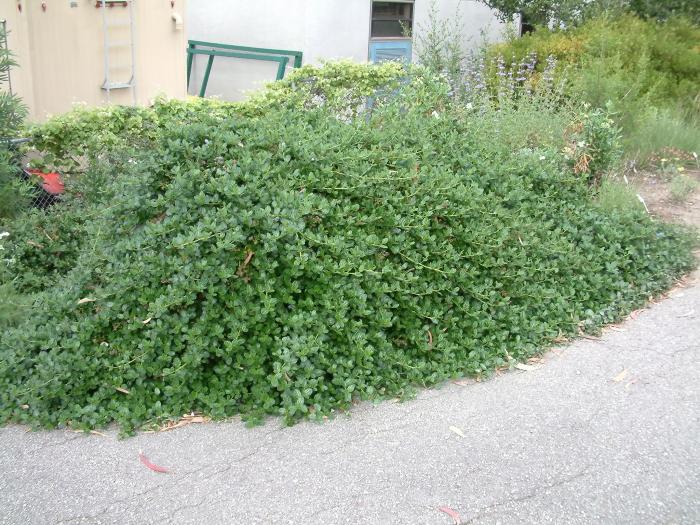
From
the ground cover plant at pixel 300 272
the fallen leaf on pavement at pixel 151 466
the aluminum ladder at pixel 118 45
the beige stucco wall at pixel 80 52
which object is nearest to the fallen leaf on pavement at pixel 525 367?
the ground cover plant at pixel 300 272

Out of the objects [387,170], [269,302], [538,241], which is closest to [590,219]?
[538,241]


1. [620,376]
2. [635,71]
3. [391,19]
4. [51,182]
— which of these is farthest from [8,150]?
[391,19]

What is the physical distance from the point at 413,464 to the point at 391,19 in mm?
11392

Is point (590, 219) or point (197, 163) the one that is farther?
point (590, 219)

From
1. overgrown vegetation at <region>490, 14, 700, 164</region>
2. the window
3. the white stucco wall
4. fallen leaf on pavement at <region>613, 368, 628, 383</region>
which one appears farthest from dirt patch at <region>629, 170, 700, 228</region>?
the window

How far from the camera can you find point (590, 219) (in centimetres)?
578

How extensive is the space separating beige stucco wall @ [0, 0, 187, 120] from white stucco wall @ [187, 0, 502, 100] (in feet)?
9.41

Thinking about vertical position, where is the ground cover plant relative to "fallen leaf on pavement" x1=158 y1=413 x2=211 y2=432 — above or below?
above

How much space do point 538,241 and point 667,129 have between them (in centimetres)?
404

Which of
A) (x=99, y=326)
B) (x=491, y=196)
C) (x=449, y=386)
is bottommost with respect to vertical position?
(x=449, y=386)

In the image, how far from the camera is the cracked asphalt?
3.35 meters

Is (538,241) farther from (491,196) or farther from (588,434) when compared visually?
(588,434)

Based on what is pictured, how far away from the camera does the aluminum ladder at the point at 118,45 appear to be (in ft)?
29.2

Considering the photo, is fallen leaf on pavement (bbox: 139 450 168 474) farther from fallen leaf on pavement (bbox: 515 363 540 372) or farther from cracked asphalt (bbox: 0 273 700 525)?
fallen leaf on pavement (bbox: 515 363 540 372)
